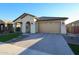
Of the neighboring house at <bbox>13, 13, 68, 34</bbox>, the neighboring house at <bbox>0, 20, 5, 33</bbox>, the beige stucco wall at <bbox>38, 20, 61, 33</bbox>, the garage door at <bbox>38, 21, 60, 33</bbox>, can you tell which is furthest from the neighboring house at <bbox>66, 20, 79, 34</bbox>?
the neighboring house at <bbox>0, 20, 5, 33</bbox>

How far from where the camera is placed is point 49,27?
26.8 meters

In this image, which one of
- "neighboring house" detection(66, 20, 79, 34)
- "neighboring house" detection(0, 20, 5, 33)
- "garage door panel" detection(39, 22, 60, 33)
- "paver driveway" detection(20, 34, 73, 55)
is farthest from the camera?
"neighboring house" detection(0, 20, 5, 33)

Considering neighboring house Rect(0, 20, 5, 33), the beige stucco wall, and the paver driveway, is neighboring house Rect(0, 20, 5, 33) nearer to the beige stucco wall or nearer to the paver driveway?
the beige stucco wall

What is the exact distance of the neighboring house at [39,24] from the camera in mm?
26641

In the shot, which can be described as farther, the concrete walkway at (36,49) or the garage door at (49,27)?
the garage door at (49,27)

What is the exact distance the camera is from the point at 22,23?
30000mm

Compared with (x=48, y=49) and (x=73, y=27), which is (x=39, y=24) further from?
(x=48, y=49)

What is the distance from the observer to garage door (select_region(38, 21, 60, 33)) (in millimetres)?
26469

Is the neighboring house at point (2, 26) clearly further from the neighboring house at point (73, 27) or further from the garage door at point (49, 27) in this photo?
the neighboring house at point (73, 27)

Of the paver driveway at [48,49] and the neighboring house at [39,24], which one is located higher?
the neighboring house at [39,24]

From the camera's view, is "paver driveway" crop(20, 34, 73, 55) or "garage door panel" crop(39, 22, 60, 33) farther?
"garage door panel" crop(39, 22, 60, 33)

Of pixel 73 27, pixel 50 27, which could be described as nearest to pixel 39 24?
pixel 50 27

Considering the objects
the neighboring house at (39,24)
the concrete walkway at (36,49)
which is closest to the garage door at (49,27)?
the neighboring house at (39,24)

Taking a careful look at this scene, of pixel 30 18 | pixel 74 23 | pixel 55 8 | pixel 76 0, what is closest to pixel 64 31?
pixel 74 23
